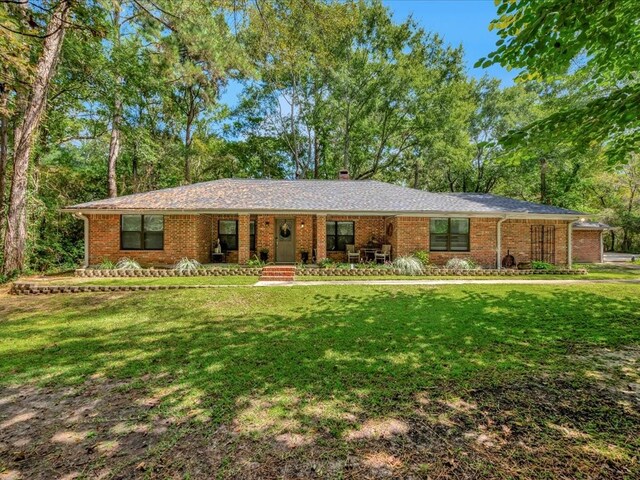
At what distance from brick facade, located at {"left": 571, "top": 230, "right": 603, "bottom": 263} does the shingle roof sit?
641cm

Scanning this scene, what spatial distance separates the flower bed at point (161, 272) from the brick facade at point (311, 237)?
146cm

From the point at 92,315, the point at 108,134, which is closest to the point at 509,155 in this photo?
the point at 92,315

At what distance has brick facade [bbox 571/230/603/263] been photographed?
1948 cm

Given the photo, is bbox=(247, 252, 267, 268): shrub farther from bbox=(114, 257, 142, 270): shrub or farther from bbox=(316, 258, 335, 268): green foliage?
bbox=(114, 257, 142, 270): shrub

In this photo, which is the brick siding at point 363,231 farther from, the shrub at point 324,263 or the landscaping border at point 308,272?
the landscaping border at point 308,272

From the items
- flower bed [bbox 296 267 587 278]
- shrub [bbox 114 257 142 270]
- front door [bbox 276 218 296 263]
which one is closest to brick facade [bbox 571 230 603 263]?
flower bed [bbox 296 267 587 278]

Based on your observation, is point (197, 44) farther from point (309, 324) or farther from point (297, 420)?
point (297, 420)

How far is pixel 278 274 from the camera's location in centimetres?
1177

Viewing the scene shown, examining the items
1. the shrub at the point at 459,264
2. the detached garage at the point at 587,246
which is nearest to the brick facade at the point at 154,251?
the shrub at the point at 459,264

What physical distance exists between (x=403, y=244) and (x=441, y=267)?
6.45 feet

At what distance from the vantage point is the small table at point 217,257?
14352 mm

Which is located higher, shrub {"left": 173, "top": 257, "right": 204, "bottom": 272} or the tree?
the tree

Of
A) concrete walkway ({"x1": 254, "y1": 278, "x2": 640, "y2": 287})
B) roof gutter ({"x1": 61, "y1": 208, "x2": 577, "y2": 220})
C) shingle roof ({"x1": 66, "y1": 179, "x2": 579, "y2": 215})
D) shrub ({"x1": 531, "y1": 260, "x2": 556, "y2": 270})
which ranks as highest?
shingle roof ({"x1": 66, "y1": 179, "x2": 579, "y2": 215})

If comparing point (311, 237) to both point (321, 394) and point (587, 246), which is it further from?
point (587, 246)
